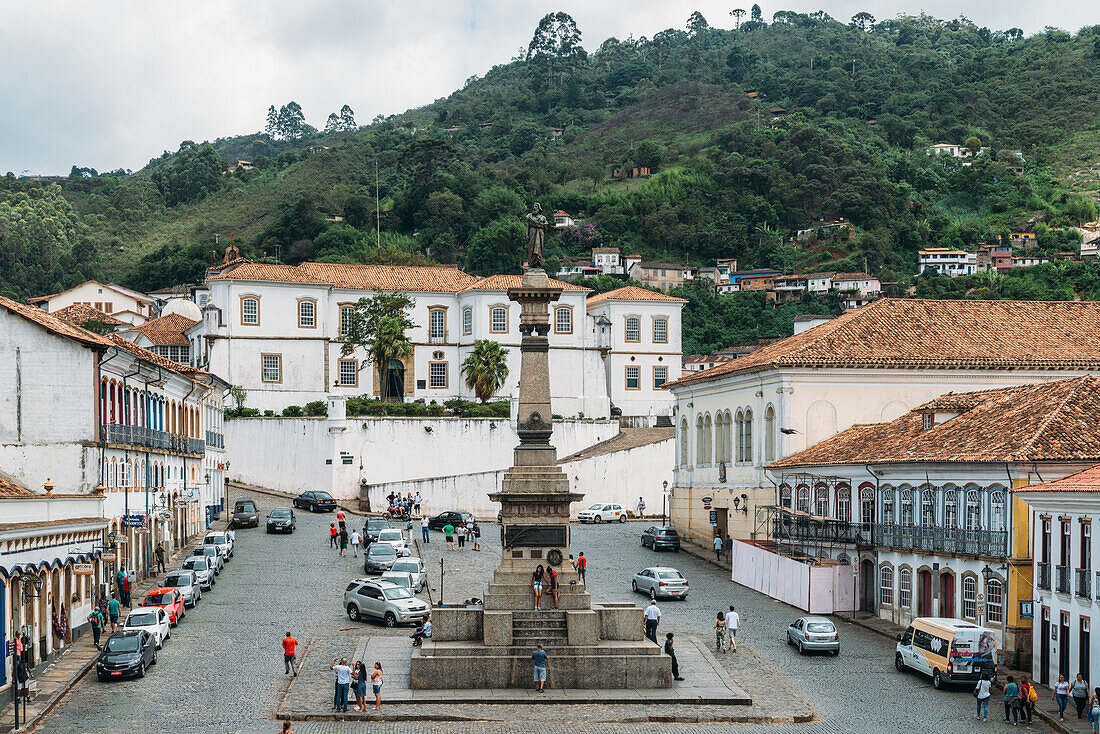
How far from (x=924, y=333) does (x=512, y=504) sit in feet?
93.4

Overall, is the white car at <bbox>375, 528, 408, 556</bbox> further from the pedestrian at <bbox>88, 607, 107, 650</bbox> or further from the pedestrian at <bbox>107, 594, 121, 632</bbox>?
the pedestrian at <bbox>88, 607, 107, 650</bbox>

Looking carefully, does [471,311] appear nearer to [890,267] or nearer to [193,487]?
[193,487]

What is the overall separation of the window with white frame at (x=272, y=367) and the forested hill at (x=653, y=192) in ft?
99.3

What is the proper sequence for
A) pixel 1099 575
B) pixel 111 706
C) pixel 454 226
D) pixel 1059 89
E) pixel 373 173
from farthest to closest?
pixel 1059 89, pixel 373 173, pixel 454 226, pixel 1099 575, pixel 111 706

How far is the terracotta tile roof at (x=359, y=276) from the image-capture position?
83875 millimetres

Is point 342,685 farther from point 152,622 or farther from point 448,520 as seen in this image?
point 448,520

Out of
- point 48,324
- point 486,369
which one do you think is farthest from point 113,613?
point 486,369

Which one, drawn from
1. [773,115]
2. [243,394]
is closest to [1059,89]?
[773,115]

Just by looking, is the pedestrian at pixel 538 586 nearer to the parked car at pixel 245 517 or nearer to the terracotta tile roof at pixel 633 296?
the parked car at pixel 245 517

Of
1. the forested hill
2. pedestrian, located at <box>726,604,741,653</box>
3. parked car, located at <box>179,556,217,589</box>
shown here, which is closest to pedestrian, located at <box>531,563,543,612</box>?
pedestrian, located at <box>726,604,741,653</box>

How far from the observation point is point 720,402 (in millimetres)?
59250

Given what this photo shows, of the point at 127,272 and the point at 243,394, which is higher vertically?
the point at 127,272

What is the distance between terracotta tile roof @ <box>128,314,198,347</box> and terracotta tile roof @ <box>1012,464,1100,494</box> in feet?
206

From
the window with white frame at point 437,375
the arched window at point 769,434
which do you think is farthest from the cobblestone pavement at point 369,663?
the window with white frame at point 437,375
